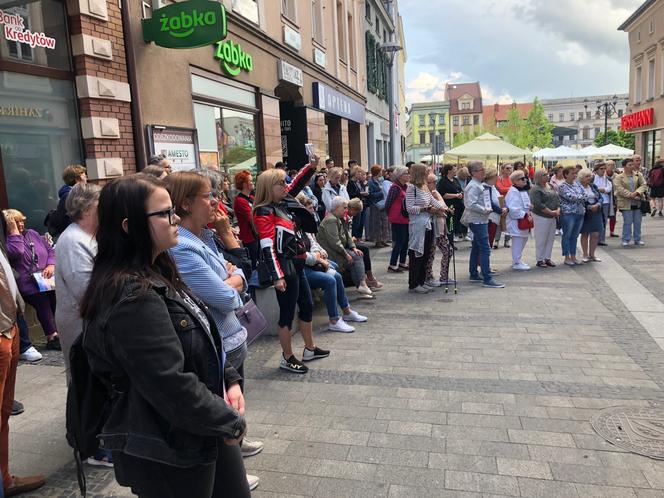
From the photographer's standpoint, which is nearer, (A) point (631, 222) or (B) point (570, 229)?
(B) point (570, 229)

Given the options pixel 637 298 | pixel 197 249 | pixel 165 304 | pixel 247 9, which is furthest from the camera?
pixel 247 9

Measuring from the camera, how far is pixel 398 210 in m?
8.95

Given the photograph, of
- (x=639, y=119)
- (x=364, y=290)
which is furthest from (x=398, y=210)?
(x=639, y=119)

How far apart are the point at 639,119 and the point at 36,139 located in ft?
117

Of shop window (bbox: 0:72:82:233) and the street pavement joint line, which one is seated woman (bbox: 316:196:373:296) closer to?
shop window (bbox: 0:72:82:233)

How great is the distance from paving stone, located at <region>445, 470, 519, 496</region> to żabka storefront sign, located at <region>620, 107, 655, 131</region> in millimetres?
34664

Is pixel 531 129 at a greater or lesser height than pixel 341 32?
lesser

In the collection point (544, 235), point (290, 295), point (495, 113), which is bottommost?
point (544, 235)

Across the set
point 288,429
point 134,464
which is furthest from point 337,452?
point 134,464

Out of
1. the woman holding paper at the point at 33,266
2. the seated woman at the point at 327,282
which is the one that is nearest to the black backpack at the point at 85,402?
the seated woman at the point at 327,282

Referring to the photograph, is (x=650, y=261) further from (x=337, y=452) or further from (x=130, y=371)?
(x=130, y=371)

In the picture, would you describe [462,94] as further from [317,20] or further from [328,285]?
[328,285]

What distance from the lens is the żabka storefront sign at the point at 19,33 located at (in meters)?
5.84

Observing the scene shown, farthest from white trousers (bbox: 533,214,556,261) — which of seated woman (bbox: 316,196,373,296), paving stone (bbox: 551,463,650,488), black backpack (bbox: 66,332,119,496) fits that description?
black backpack (bbox: 66,332,119,496)
